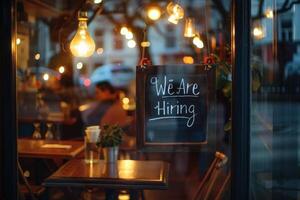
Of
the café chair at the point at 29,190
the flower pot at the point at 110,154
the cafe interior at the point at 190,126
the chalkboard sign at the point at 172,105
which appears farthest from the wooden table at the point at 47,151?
the chalkboard sign at the point at 172,105

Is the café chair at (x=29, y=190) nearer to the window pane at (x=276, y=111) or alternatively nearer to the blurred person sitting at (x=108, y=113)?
the blurred person sitting at (x=108, y=113)

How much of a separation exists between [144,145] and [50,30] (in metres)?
4.08

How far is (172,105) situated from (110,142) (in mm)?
670

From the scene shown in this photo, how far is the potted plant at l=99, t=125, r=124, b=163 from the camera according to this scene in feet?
12.0

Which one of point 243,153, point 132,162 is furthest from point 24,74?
point 243,153

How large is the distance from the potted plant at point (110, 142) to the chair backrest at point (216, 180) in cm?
77

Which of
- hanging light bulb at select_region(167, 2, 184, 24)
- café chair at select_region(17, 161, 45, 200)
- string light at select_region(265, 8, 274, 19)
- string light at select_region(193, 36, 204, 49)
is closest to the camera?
café chair at select_region(17, 161, 45, 200)

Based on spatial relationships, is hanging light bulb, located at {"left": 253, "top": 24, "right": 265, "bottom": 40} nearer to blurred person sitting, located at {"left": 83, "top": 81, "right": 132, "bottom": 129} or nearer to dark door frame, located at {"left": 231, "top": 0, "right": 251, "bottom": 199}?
dark door frame, located at {"left": 231, "top": 0, "right": 251, "bottom": 199}

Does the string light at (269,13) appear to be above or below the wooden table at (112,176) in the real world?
above

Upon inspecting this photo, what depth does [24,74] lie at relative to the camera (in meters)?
5.09

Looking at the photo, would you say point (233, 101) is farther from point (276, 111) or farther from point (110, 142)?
point (110, 142)

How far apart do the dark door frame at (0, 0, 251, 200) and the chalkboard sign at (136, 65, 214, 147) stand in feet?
1.58

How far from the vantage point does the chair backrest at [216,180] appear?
3.36m

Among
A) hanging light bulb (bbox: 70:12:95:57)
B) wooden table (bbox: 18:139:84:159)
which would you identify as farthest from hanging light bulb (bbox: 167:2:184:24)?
wooden table (bbox: 18:139:84:159)
